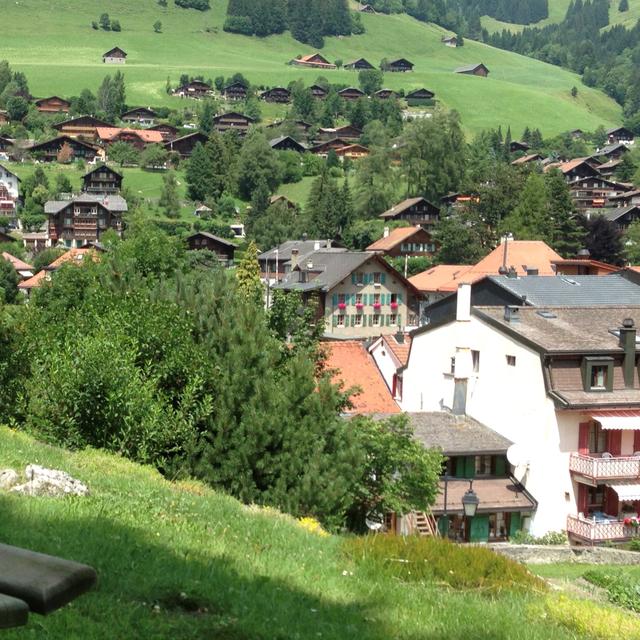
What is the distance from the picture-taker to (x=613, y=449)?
101 ft

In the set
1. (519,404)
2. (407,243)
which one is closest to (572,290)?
(519,404)

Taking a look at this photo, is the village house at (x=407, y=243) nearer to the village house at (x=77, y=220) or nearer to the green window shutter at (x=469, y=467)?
the village house at (x=77, y=220)

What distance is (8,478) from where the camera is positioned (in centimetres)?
1262

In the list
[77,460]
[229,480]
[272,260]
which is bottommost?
[272,260]

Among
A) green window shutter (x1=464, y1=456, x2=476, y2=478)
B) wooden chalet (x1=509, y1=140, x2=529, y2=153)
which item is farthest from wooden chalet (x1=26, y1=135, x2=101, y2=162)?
green window shutter (x1=464, y1=456, x2=476, y2=478)

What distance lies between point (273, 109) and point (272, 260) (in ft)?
325

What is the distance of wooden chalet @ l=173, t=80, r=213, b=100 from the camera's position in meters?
191

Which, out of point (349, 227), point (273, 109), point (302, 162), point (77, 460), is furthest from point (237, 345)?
point (273, 109)

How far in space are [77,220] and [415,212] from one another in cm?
3420

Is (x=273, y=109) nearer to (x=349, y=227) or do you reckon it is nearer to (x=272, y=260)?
(x=349, y=227)

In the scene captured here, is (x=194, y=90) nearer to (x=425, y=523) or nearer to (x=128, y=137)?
(x=128, y=137)

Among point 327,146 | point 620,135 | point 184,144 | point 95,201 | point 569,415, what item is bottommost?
point 95,201

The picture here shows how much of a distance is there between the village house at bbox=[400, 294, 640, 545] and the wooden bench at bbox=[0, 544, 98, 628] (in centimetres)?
2538

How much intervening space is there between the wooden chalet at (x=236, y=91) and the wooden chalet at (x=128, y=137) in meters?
42.0
